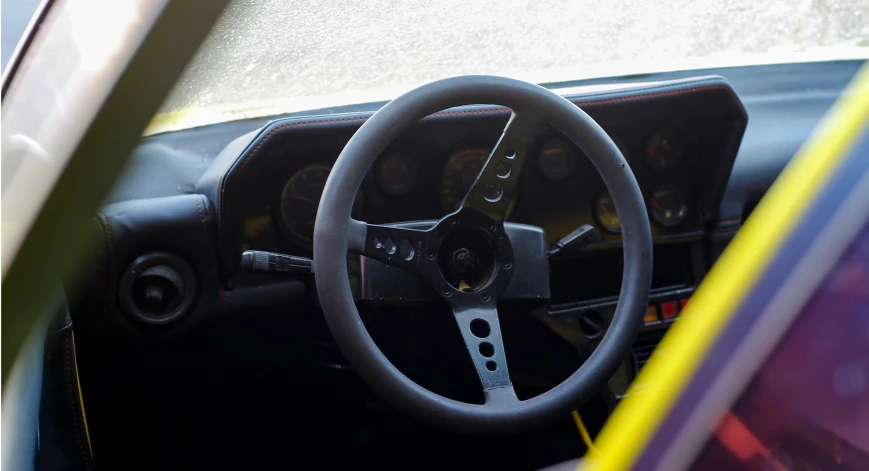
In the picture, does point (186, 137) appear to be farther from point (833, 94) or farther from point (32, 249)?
point (833, 94)

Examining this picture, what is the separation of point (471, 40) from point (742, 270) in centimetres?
169

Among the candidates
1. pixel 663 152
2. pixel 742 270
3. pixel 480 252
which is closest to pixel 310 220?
pixel 480 252

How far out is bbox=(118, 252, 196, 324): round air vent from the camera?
6.30 feet

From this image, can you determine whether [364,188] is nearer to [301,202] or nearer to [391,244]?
[301,202]

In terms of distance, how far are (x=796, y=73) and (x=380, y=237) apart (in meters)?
1.87

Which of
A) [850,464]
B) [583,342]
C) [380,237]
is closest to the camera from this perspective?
[850,464]

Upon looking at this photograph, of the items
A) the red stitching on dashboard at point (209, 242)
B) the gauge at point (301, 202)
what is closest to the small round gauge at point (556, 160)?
the gauge at point (301, 202)

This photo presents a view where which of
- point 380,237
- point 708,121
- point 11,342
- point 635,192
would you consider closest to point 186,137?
point 380,237

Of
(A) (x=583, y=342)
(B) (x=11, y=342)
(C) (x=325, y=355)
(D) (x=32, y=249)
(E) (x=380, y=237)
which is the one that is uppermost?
(D) (x=32, y=249)

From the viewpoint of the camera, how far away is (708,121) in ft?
7.47

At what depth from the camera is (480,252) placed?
1.76m

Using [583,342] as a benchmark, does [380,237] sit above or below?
above

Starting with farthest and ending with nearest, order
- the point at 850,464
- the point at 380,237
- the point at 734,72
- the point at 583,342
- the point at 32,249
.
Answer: the point at 734,72, the point at 583,342, the point at 380,237, the point at 32,249, the point at 850,464

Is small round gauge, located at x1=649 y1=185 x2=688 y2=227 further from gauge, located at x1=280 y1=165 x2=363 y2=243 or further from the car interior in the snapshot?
gauge, located at x1=280 y1=165 x2=363 y2=243
